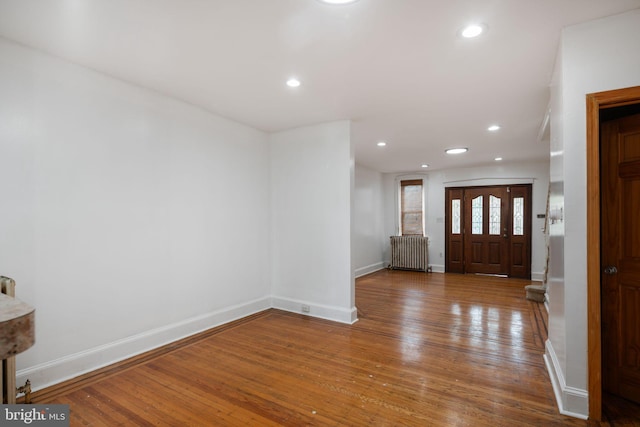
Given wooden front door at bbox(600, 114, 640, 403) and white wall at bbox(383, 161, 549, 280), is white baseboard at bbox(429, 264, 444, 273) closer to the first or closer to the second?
white wall at bbox(383, 161, 549, 280)

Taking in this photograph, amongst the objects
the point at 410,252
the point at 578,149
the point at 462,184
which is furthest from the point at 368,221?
the point at 578,149

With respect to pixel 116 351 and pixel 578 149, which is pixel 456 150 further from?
pixel 116 351

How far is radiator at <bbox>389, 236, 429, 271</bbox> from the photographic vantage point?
832 centimetres

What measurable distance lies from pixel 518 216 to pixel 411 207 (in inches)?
99.6

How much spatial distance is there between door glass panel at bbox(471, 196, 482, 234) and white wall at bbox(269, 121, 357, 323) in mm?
5083

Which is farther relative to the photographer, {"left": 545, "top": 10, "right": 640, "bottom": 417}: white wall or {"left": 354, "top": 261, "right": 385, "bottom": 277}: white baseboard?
{"left": 354, "top": 261, "right": 385, "bottom": 277}: white baseboard

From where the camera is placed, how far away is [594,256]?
2105 millimetres

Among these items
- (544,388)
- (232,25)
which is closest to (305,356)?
(544,388)

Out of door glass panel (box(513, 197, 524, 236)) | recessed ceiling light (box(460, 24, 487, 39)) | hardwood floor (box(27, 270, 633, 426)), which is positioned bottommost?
hardwood floor (box(27, 270, 633, 426))

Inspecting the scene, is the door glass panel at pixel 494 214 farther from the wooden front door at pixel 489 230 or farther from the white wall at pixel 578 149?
the white wall at pixel 578 149

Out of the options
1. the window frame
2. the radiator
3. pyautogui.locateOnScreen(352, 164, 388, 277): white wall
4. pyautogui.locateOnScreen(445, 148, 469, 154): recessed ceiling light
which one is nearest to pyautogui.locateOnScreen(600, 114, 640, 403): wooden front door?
pyautogui.locateOnScreen(445, 148, 469, 154): recessed ceiling light

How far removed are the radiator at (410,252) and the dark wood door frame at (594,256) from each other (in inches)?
246

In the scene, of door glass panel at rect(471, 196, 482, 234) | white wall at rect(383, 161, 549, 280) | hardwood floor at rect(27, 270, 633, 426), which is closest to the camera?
hardwood floor at rect(27, 270, 633, 426)

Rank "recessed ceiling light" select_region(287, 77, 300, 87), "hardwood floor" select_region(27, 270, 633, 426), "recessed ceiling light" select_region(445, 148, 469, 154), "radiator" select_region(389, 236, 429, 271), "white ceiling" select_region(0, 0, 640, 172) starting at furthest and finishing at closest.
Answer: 1. "radiator" select_region(389, 236, 429, 271)
2. "recessed ceiling light" select_region(445, 148, 469, 154)
3. "recessed ceiling light" select_region(287, 77, 300, 87)
4. "hardwood floor" select_region(27, 270, 633, 426)
5. "white ceiling" select_region(0, 0, 640, 172)
